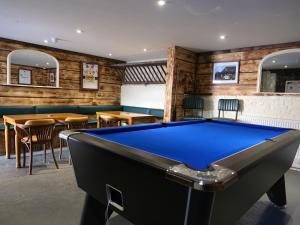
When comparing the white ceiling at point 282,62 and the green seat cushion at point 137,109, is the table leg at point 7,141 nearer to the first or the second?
the green seat cushion at point 137,109

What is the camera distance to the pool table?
37.2 inches

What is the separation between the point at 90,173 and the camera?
153 cm

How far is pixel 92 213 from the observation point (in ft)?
5.47

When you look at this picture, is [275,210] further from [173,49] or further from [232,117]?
[173,49]

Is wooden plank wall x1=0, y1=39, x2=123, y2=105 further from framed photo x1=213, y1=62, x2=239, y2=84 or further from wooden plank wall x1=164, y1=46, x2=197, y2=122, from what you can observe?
framed photo x1=213, y1=62, x2=239, y2=84

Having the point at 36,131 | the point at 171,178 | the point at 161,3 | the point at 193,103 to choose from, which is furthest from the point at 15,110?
the point at 171,178

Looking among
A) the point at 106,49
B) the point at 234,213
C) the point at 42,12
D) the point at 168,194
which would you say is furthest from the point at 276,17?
the point at 106,49

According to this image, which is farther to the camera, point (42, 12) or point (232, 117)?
point (232, 117)

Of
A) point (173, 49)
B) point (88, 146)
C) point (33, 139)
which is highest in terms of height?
point (173, 49)

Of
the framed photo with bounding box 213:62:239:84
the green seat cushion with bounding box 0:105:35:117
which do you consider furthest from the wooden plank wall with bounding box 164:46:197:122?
the green seat cushion with bounding box 0:105:35:117

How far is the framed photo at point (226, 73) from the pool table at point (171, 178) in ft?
12.4

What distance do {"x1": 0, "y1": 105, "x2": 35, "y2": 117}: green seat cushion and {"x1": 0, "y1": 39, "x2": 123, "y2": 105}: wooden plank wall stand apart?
0.28 meters

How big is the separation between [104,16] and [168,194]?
10.5 feet

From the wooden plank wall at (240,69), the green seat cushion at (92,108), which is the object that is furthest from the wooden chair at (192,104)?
the green seat cushion at (92,108)
